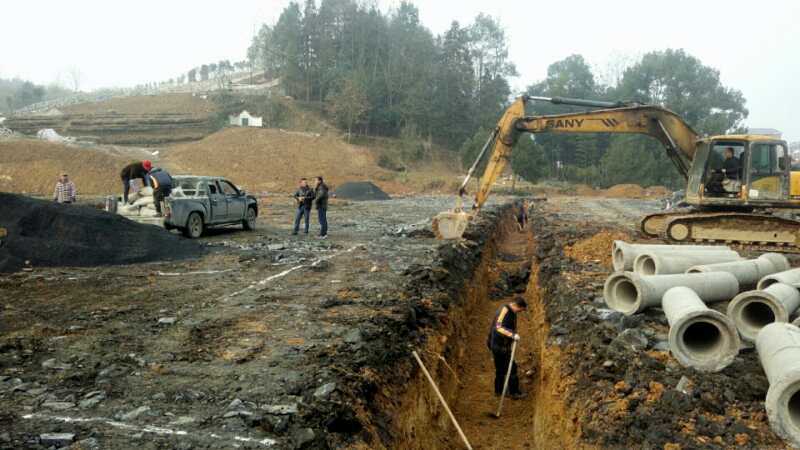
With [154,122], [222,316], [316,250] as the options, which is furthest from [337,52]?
[222,316]

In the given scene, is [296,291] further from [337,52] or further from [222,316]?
[337,52]

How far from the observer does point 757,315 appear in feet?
22.5

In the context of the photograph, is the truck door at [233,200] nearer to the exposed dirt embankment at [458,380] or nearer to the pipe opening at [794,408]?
the exposed dirt embankment at [458,380]

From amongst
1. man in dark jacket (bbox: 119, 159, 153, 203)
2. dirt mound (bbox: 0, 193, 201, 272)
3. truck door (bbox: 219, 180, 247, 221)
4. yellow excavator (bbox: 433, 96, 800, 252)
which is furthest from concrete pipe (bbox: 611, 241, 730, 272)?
man in dark jacket (bbox: 119, 159, 153, 203)

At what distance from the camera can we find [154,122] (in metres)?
62.3

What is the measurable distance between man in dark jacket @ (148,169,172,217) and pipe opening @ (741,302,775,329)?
1365 centimetres

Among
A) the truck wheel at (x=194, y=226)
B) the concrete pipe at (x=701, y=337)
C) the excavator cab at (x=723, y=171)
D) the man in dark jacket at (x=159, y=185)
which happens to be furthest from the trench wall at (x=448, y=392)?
the man in dark jacket at (x=159, y=185)

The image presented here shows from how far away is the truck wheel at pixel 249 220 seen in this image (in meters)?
18.0

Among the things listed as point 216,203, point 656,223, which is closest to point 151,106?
point 216,203

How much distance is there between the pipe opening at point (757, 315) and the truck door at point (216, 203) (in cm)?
1361

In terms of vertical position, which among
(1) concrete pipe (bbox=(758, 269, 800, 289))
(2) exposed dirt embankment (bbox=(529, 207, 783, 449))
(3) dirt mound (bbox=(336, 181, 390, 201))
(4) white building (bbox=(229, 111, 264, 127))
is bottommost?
(2) exposed dirt embankment (bbox=(529, 207, 783, 449))

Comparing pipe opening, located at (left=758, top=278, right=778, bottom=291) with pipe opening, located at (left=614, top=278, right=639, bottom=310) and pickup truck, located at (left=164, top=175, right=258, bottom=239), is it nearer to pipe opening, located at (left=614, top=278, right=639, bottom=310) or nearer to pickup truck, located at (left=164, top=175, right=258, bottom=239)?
pipe opening, located at (left=614, top=278, right=639, bottom=310)

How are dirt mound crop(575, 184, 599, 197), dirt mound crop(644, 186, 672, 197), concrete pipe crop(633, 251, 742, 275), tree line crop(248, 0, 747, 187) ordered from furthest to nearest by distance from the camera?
1. tree line crop(248, 0, 747, 187)
2. dirt mound crop(575, 184, 599, 197)
3. dirt mound crop(644, 186, 672, 197)
4. concrete pipe crop(633, 251, 742, 275)

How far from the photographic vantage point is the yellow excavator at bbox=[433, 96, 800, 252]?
46.0 ft
